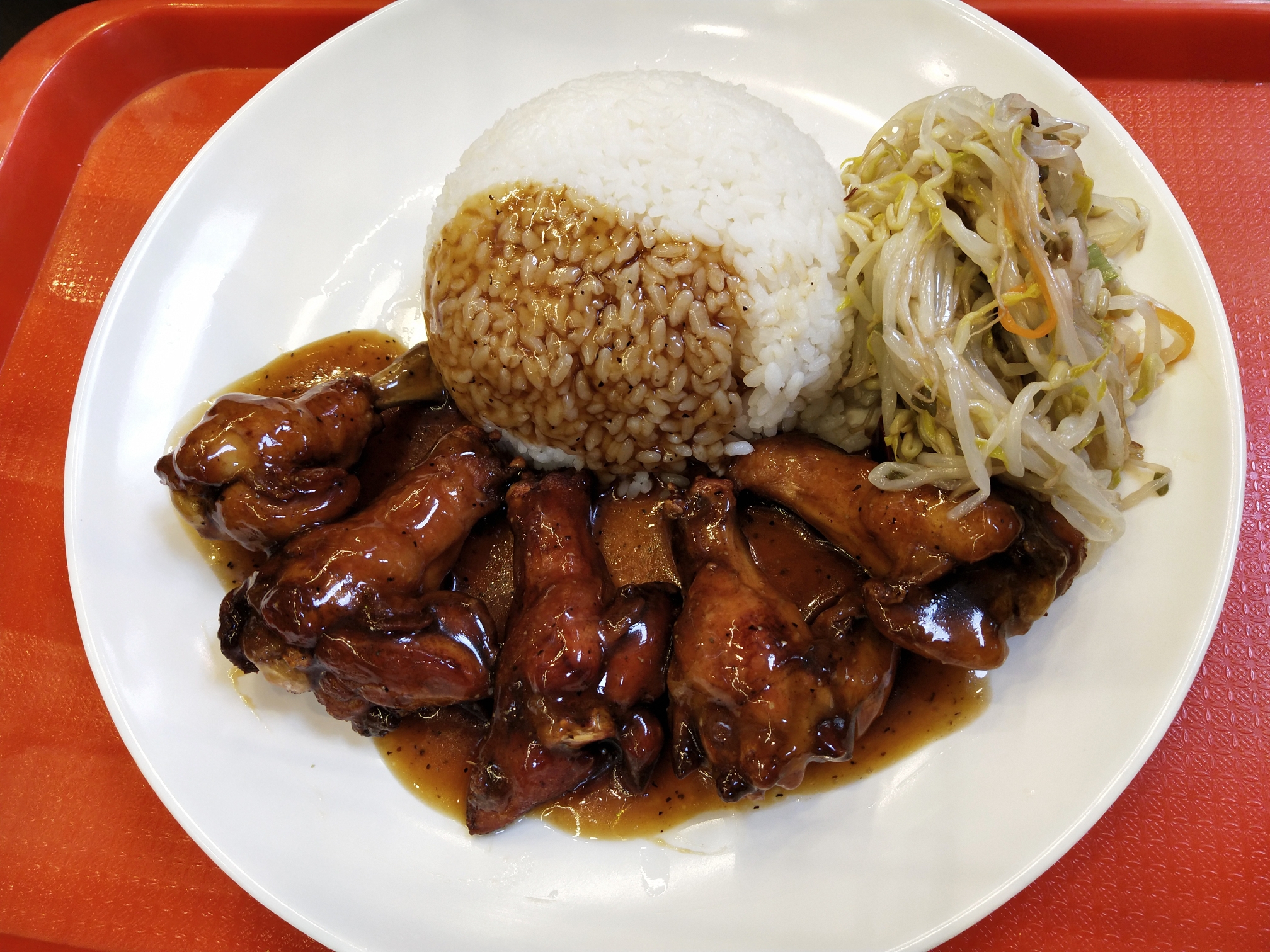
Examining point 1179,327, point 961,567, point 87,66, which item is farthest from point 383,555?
point 87,66

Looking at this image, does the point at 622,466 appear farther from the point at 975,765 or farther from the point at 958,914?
the point at 958,914

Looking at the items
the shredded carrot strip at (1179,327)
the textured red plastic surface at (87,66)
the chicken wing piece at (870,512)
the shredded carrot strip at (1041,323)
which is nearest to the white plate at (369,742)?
the shredded carrot strip at (1179,327)

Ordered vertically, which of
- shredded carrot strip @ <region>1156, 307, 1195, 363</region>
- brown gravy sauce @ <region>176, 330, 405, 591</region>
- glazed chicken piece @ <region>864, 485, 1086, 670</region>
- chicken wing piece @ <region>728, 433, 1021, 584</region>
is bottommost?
glazed chicken piece @ <region>864, 485, 1086, 670</region>

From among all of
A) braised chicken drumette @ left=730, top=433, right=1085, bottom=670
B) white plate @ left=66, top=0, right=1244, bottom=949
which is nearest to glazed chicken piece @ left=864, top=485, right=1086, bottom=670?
braised chicken drumette @ left=730, top=433, right=1085, bottom=670

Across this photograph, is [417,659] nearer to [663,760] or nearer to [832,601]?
[663,760]

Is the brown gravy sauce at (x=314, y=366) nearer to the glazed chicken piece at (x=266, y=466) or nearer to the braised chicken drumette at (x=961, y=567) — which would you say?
the glazed chicken piece at (x=266, y=466)

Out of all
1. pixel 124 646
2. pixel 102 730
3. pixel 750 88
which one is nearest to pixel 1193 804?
pixel 750 88

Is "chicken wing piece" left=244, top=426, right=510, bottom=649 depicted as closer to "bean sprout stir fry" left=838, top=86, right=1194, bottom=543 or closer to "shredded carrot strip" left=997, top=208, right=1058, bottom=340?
"bean sprout stir fry" left=838, top=86, right=1194, bottom=543
